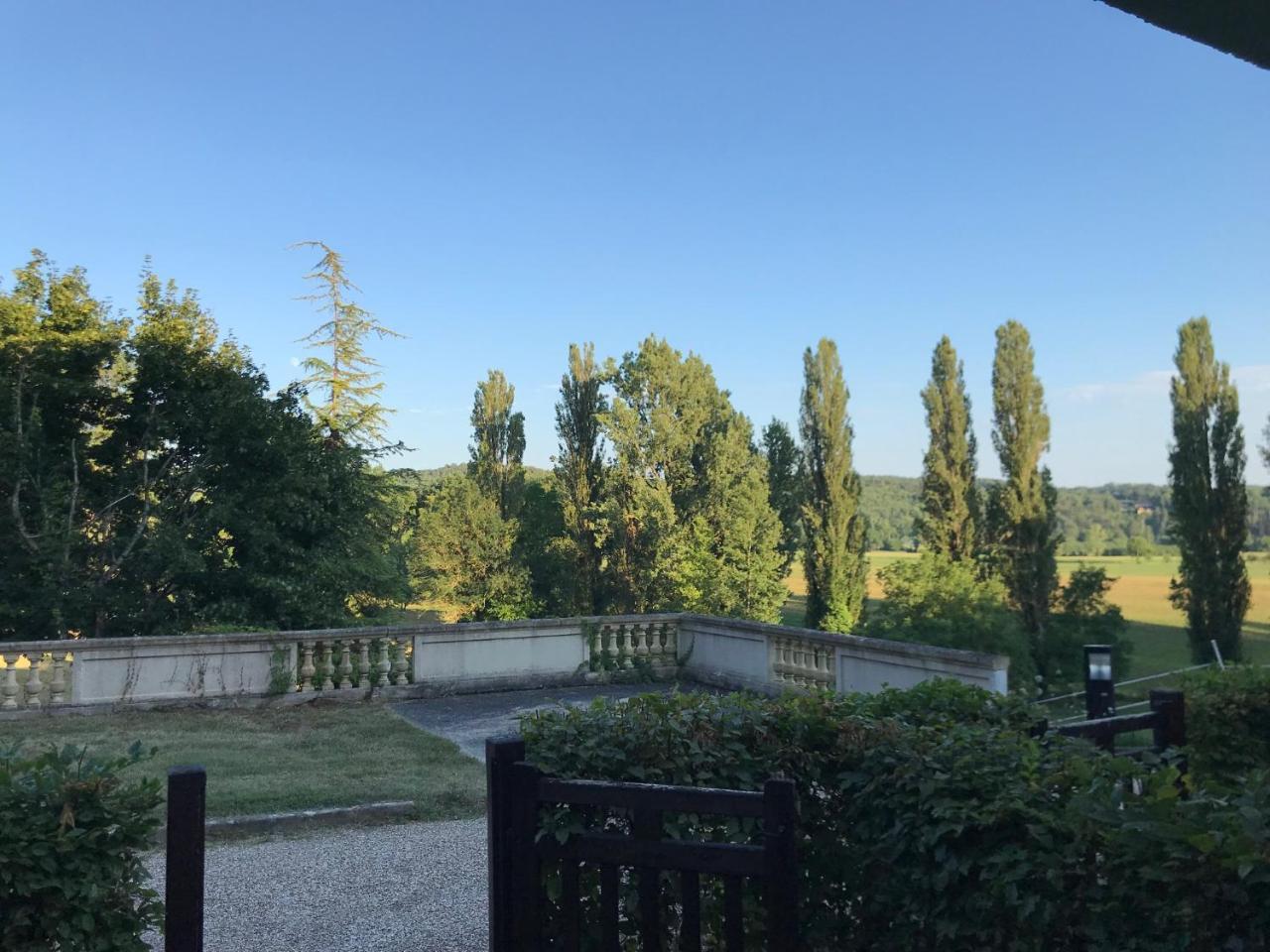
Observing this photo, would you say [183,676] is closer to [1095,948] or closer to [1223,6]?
[1095,948]

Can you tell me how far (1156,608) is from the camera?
35.3m

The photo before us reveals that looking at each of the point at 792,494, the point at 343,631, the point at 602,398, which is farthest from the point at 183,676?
the point at 792,494

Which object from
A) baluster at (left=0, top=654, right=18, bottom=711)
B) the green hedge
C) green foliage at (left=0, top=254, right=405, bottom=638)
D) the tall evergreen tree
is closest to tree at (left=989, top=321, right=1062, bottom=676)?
the tall evergreen tree

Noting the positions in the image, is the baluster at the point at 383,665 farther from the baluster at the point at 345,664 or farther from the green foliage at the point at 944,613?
the green foliage at the point at 944,613

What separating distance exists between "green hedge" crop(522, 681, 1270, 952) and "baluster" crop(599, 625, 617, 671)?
10.4 metres

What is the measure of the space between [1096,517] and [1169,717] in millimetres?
47628

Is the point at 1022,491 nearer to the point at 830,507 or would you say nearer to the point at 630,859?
the point at 830,507

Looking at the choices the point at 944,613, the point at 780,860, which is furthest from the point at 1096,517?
the point at 780,860

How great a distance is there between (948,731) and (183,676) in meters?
11.1

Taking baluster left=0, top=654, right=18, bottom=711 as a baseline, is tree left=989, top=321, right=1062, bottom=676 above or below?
above

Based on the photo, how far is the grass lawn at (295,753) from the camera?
24.7ft

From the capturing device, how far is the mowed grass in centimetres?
3031

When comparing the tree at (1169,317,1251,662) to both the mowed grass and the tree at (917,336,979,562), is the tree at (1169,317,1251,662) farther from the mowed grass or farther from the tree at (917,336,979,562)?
the tree at (917,336,979,562)

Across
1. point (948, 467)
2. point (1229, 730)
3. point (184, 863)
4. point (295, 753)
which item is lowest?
point (295, 753)
